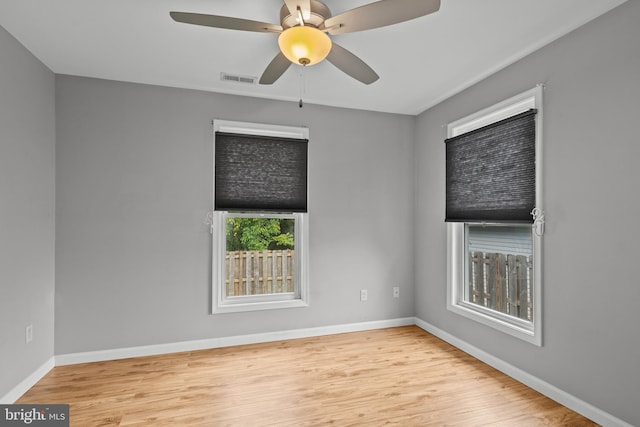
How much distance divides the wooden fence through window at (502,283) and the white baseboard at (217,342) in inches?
43.4

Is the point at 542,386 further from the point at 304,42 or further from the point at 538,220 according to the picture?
the point at 304,42

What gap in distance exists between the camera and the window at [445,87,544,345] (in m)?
2.62

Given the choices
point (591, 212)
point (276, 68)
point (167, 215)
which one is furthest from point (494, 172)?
point (167, 215)

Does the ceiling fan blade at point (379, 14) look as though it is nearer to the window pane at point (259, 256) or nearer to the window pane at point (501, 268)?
Answer: the window pane at point (501, 268)

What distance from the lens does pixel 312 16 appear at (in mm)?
1838

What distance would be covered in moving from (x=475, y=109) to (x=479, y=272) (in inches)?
61.9

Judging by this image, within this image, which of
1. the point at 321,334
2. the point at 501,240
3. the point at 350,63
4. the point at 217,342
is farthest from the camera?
the point at 321,334

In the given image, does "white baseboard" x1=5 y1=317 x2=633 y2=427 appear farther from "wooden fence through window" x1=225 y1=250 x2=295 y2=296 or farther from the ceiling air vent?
the ceiling air vent

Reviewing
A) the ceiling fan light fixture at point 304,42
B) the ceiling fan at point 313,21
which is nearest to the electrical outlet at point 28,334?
the ceiling fan at point 313,21

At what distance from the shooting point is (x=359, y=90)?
3.48 m

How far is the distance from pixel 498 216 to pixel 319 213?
178cm

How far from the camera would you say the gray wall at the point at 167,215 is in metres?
3.10

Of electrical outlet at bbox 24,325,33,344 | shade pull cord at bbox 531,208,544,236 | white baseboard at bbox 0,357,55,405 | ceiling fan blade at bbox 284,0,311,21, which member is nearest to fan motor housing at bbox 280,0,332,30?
ceiling fan blade at bbox 284,0,311,21

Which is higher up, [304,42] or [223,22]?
[223,22]
